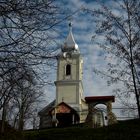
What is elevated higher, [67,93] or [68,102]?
[67,93]

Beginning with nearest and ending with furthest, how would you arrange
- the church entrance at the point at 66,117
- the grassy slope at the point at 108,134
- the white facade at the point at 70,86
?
the grassy slope at the point at 108,134 → the church entrance at the point at 66,117 → the white facade at the point at 70,86

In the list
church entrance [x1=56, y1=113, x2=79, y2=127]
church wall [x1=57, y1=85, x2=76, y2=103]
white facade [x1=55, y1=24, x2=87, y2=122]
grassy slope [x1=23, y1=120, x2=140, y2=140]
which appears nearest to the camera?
grassy slope [x1=23, y1=120, x2=140, y2=140]

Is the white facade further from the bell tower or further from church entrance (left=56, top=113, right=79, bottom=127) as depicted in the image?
church entrance (left=56, top=113, right=79, bottom=127)

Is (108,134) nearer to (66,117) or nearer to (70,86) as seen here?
(66,117)

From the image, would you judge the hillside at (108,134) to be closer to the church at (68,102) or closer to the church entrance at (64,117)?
the church at (68,102)

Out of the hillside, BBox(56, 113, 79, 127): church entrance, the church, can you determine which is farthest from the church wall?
the hillside

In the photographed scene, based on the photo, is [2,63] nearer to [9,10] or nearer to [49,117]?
[9,10]

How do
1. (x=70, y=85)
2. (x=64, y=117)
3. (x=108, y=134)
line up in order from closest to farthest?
(x=108, y=134) → (x=64, y=117) → (x=70, y=85)

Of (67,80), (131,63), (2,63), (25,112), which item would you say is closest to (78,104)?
(67,80)

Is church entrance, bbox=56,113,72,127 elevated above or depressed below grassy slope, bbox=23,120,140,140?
above

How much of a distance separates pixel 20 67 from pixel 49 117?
43.7 m

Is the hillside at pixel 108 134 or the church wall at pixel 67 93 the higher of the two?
the church wall at pixel 67 93

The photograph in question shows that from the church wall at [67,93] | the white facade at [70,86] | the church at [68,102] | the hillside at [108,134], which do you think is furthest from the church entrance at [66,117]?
the hillside at [108,134]

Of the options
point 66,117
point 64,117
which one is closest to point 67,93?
point 66,117
